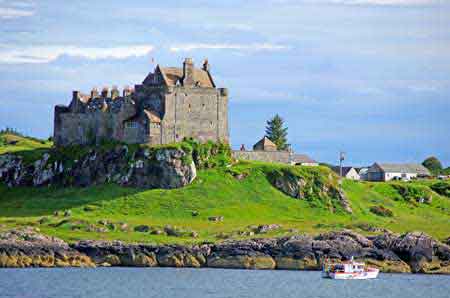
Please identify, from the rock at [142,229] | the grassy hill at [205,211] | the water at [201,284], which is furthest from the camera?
the grassy hill at [205,211]

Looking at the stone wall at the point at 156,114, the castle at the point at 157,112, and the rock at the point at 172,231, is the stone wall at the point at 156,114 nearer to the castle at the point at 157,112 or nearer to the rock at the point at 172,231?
the castle at the point at 157,112

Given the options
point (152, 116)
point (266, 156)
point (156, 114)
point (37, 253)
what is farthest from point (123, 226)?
point (266, 156)

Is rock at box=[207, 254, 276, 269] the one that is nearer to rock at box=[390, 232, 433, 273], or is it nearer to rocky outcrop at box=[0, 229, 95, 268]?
rock at box=[390, 232, 433, 273]

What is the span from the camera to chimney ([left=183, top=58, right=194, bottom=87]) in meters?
179

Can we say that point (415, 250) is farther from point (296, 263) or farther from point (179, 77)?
point (179, 77)

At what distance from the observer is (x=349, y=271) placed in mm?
132750

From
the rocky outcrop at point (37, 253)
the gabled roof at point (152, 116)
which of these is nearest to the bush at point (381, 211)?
the gabled roof at point (152, 116)

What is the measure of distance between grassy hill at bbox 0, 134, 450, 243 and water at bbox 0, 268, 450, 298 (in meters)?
12.6

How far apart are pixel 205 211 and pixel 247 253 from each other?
22301mm

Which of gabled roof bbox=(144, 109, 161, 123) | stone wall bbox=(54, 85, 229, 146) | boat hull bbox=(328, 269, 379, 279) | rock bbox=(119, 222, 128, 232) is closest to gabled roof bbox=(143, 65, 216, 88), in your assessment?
stone wall bbox=(54, 85, 229, 146)

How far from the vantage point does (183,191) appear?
167 m

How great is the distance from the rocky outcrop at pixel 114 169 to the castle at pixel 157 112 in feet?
12.5

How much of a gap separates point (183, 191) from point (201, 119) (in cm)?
1528

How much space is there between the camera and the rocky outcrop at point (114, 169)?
16862cm
